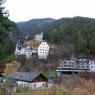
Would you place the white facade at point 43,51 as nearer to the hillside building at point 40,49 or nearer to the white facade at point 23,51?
the hillside building at point 40,49

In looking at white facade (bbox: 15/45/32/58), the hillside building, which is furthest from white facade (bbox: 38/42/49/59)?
white facade (bbox: 15/45/32/58)

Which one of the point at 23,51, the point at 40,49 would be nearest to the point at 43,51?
the point at 40,49

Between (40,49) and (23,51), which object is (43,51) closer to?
(40,49)

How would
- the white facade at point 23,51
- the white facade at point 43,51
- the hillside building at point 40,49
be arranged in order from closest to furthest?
the white facade at point 43,51
the hillside building at point 40,49
the white facade at point 23,51

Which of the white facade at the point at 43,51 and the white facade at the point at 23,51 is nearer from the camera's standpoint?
the white facade at the point at 43,51

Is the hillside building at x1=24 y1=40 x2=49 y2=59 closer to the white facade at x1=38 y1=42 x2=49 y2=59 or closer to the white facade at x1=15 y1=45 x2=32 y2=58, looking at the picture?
the white facade at x1=38 y1=42 x2=49 y2=59

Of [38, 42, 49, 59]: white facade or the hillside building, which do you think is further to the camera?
the hillside building

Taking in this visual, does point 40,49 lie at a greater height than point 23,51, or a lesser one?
greater

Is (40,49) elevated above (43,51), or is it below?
above

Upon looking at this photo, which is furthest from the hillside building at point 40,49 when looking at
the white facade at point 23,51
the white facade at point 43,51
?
the white facade at point 23,51

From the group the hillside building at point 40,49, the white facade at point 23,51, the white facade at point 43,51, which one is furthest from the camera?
the white facade at point 23,51

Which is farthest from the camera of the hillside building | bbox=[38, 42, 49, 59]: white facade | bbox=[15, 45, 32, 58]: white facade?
bbox=[15, 45, 32, 58]: white facade

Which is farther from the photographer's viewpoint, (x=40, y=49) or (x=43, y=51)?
(x=40, y=49)

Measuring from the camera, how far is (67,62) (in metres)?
33.3
